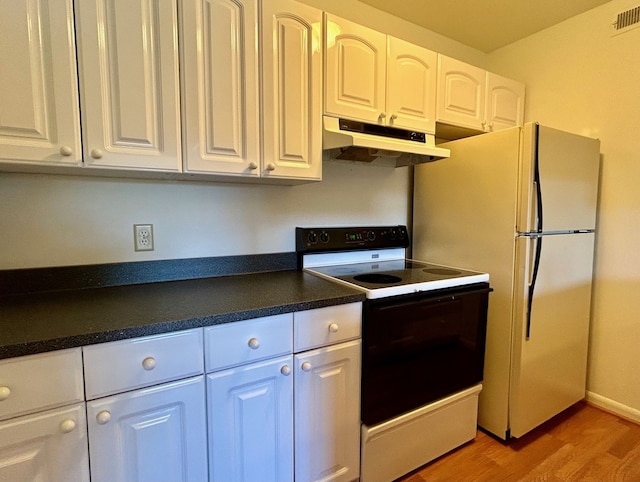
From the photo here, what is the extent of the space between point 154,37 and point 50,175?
692mm

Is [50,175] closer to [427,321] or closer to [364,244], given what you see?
[364,244]

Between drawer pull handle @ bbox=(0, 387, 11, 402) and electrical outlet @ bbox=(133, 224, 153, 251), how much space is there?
2.48ft

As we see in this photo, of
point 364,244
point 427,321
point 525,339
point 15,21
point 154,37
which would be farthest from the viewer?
point 364,244

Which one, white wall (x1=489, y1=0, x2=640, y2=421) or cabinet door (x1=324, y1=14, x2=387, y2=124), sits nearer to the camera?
cabinet door (x1=324, y1=14, x2=387, y2=124)

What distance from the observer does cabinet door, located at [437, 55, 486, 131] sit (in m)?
1.97

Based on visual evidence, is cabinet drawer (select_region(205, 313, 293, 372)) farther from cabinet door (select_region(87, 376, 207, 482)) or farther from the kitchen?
the kitchen

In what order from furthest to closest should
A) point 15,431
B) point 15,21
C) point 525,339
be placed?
point 525,339 < point 15,21 < point 15,431

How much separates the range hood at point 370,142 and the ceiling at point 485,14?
85cm

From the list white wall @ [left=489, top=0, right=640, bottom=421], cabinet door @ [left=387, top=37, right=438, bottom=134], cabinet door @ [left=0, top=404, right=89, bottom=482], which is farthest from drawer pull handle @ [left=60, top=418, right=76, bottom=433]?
white wall @ [left=489, top=0, right=640, bottom=421]

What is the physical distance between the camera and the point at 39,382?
896mm

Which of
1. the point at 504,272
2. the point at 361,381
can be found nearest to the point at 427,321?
the point at 361,381

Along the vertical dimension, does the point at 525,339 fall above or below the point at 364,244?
below

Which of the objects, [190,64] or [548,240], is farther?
[548,240]

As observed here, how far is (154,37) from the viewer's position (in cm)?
123
